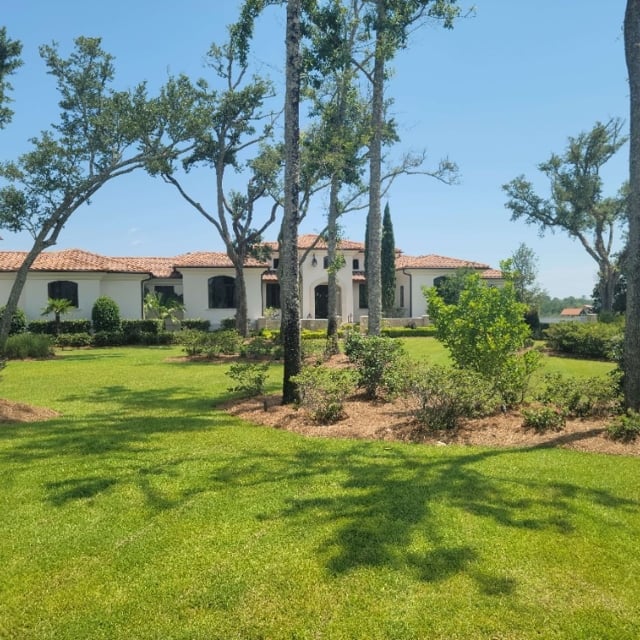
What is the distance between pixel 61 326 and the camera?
26.5 meters

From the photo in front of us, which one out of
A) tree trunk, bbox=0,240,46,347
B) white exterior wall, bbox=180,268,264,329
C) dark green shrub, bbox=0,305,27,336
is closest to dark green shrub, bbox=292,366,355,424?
tree trunk, bbox=0,240,46,347

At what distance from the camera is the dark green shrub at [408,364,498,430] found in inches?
300

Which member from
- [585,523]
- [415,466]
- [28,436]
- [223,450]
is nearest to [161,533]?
[223,450]

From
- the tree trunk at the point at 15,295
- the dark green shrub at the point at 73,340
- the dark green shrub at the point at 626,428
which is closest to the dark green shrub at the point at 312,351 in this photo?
the tree trunk at the point at 15,295

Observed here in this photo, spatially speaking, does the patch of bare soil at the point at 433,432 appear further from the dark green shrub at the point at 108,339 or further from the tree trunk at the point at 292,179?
the dark green shrub at the point at 108,339

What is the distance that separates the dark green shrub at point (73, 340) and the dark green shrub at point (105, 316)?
7.22 feet

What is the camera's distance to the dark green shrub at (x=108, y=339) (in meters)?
25.2

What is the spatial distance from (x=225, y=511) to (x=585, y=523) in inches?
115

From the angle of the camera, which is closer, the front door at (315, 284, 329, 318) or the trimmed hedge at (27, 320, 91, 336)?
the trimmed hedge at (27, 320, 91, 336)

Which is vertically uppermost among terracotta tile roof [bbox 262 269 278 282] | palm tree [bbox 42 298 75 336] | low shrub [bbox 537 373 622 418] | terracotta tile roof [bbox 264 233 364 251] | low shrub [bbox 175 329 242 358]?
terracotta tile roof [bbox 264 233 364 251]

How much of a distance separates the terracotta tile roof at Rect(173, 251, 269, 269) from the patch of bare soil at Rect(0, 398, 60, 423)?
22314mm

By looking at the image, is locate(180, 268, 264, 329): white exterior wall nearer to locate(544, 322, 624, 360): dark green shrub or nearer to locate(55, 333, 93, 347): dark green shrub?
locate(55, 333, 93, 347): dark green shrub

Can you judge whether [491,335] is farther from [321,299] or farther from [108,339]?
[321,299]

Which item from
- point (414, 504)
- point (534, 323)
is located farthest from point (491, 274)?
point (414, 504)
